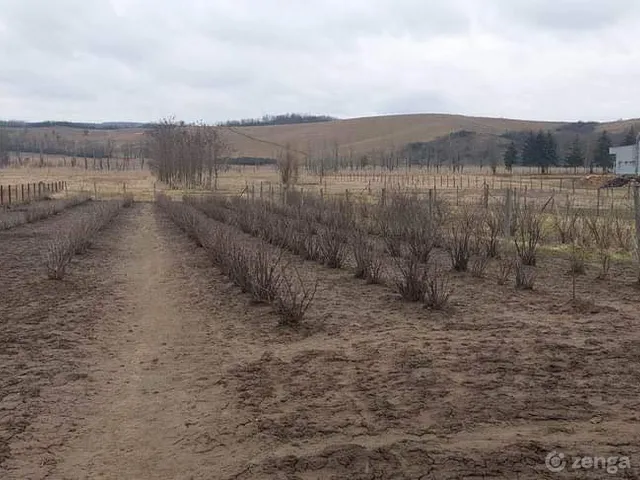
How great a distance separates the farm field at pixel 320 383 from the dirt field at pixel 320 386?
20 millimetres

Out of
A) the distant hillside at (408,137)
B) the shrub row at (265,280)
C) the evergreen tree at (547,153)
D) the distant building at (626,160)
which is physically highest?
the distant hillside at (408,137)

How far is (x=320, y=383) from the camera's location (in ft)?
18.4

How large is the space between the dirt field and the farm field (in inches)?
0.8

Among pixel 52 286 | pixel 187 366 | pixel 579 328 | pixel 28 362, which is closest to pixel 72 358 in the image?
pixel 28 362

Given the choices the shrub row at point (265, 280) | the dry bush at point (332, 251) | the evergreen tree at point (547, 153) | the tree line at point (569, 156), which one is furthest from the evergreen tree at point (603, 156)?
the shrub row at point (265, 280)

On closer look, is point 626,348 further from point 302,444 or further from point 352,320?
point 302,444

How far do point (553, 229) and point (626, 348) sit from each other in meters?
12.4

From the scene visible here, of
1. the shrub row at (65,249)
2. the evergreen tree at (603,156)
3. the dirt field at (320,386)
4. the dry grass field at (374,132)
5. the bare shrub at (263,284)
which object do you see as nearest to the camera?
the dirt field at (320,386)

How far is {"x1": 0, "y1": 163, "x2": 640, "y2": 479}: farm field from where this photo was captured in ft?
13.5

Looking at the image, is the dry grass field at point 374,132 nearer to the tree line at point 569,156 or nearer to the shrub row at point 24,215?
the tree line at point 569,156

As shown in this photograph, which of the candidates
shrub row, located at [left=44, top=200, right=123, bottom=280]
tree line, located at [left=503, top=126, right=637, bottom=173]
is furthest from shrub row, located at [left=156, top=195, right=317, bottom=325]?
tree line, located at [left=503, top=126, right=637, bottom=173]

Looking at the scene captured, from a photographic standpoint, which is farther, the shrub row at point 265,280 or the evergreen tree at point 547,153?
the evergreen tree at point 547,153

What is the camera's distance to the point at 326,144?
172125 mm

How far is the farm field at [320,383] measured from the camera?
13.5 ft
